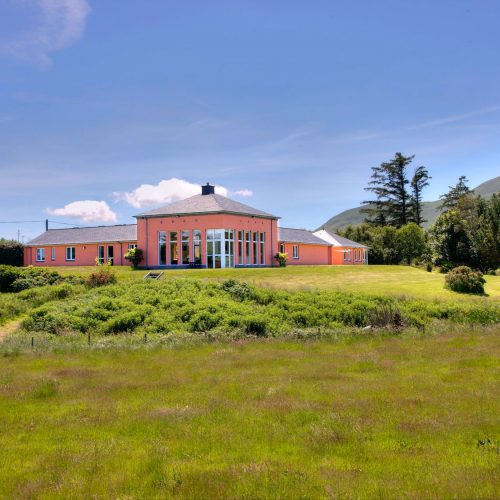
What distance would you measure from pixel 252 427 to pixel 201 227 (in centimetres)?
3291

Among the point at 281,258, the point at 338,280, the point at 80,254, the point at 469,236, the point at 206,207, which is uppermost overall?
the point at 206,207

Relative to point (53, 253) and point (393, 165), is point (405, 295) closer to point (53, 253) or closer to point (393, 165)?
point (53, 253)

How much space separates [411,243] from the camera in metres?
59.9

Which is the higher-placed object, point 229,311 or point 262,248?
point 262,248

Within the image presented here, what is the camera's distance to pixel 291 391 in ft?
32.3

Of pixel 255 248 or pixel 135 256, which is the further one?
pixel 255 248

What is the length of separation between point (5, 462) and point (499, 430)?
22.6ft

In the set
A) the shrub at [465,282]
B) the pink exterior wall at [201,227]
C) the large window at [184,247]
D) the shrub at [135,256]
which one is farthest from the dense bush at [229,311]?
the shrub at [135,256]

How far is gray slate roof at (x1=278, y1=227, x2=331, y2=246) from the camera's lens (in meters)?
50.7

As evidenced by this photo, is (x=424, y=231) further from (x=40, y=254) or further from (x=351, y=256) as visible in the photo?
(x=40, y=254)

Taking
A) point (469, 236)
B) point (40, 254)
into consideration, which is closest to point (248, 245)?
point (469, 236)

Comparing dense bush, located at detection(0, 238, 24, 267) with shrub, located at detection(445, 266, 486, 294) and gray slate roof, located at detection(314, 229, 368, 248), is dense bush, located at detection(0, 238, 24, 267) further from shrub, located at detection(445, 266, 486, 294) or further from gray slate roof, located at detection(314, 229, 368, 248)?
shrub, located at detection(445, 266, 486, 294)

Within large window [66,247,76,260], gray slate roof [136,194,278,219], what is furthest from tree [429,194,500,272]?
large window [66,247,76,260]

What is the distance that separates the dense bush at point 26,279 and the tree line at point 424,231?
32.8 m
